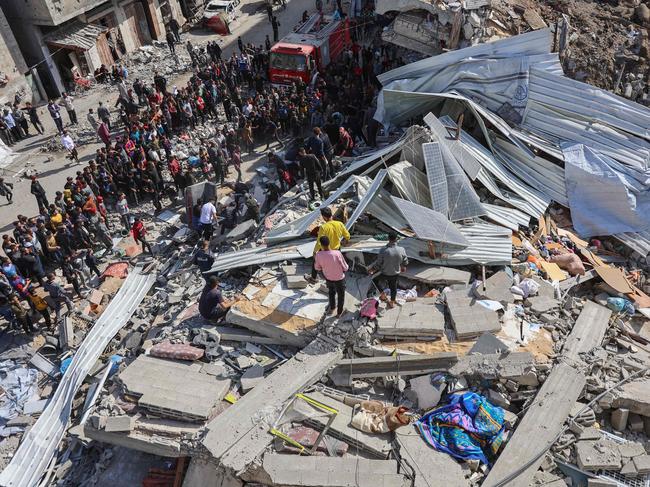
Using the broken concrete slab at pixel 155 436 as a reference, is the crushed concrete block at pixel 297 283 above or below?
above

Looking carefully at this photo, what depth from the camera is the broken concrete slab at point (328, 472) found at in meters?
6.53

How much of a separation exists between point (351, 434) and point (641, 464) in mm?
3704

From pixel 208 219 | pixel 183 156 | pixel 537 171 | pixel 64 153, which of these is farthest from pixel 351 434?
pixel 64 153

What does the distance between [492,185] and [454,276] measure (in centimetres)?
332

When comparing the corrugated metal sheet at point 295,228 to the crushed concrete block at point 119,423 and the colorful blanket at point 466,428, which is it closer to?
the crushed concrete block at point 119,423

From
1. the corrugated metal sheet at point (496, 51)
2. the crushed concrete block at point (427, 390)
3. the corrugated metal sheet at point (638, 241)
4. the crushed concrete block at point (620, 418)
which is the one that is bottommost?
the corrugated metal sheet at point (638, 241)

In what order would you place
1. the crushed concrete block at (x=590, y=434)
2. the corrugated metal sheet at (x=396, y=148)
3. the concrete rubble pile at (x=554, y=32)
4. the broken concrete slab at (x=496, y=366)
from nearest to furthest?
1. the crushed concrete block at (x=590, y=434)
2. the broken concrete slab at (x=496, y=366)
3. the corrugated metal sheet at (x=396, y=148)
4. the concrete rubble pile at (x=554, y=32)

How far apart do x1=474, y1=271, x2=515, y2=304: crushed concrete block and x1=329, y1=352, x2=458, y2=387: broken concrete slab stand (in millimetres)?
1559

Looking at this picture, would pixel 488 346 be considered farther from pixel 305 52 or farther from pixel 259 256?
pixel 305 52

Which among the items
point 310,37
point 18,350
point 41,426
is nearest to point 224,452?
point 41,426

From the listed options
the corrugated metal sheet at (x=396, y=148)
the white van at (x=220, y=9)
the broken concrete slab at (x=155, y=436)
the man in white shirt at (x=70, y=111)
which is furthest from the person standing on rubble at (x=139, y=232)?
the white van at (x=220, y=9)

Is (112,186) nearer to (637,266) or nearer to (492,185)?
(492,185)

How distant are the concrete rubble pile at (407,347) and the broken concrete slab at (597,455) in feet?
0.06

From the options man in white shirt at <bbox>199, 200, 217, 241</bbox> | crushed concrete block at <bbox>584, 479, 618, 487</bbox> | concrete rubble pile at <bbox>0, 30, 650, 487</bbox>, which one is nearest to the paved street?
man in white shirt at <bbox>199, 200, 217, 241</bbox>
